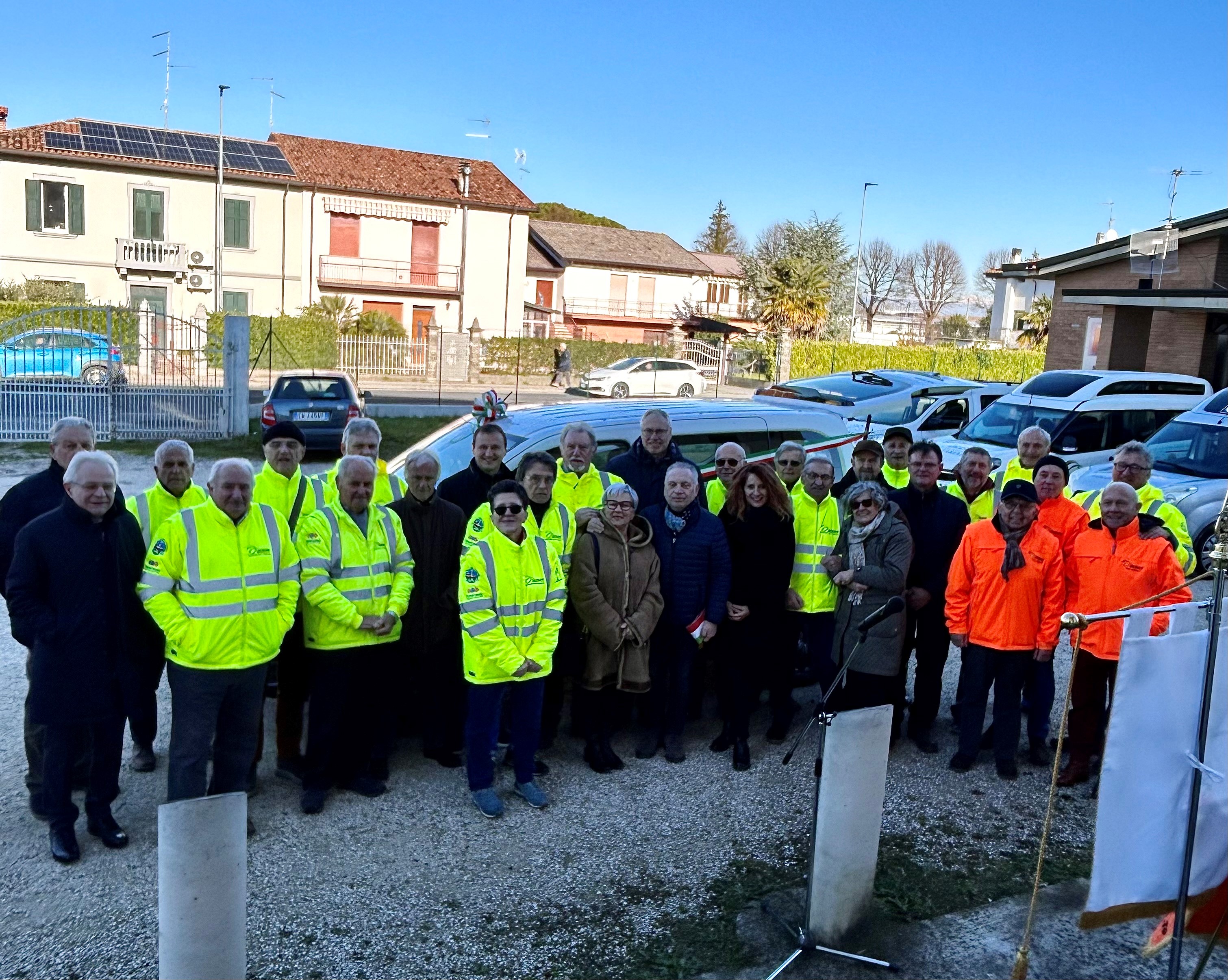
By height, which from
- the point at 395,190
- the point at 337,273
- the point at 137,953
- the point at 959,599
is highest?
the point at 395,190

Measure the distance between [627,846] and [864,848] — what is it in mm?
1264

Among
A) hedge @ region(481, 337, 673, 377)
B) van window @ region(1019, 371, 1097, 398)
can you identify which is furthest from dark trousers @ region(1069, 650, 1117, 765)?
hedge @ region(481, 337, 673, 377)

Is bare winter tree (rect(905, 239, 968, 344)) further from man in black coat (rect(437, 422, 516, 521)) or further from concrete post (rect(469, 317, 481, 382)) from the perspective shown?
man in black coat (rect(437, 422, 516, 521))

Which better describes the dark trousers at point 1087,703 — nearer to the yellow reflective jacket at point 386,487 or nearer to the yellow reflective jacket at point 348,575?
the yellow reflective jacket at point 348,575

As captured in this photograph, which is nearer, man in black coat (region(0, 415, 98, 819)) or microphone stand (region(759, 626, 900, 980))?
microphone stand (region(759, 626, 900, 980))

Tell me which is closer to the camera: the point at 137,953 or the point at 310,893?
the point at 137,953

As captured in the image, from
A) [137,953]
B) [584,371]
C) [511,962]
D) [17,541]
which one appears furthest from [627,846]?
[584,371]

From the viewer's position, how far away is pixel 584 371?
1645 inches

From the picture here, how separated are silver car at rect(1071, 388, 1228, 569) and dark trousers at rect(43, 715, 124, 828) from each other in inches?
379

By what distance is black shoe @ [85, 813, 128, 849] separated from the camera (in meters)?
4.85

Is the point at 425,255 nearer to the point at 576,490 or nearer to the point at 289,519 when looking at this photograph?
the point at 576,490

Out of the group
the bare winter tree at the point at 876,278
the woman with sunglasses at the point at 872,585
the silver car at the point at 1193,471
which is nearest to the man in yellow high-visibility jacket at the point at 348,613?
the woman with sunglasses at the point at 872,585

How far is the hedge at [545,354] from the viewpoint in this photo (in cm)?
4019

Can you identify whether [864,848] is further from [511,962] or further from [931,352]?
[931,352]
